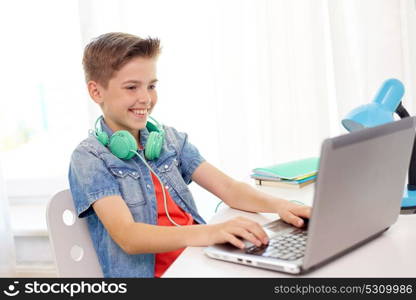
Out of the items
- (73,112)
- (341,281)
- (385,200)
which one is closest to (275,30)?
(73,112)

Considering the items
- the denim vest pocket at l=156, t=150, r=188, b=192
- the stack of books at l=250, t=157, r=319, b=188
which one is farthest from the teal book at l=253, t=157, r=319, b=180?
the denim vest pocket at l=156, t=150, r=188, b=192

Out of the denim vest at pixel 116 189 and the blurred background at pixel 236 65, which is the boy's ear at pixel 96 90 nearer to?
the denim vest at pixel 116 189

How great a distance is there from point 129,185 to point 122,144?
100 millimetres

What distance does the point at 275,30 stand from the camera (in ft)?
7.27

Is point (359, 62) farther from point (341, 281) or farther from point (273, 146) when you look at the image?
point (341, 281)

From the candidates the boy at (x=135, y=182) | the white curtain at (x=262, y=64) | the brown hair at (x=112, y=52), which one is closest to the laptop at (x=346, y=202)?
the boy at (x=135, y=182)

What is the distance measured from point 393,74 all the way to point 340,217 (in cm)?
148

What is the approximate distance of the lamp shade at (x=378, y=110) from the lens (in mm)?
1147

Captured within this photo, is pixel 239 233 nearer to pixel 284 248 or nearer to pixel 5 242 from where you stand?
pixel 284 248

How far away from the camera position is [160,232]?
113 cm

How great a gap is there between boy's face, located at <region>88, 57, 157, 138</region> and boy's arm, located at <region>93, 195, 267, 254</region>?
0.83ft

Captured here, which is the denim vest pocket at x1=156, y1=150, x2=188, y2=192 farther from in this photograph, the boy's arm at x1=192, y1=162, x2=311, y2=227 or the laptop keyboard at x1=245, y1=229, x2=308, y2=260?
the laptop keyboard at x1=245, y1=229, x2=308, y2=260

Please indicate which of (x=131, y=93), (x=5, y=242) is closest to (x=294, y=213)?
(x=131, y=93)

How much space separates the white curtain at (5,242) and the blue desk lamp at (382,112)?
5.90 ft
